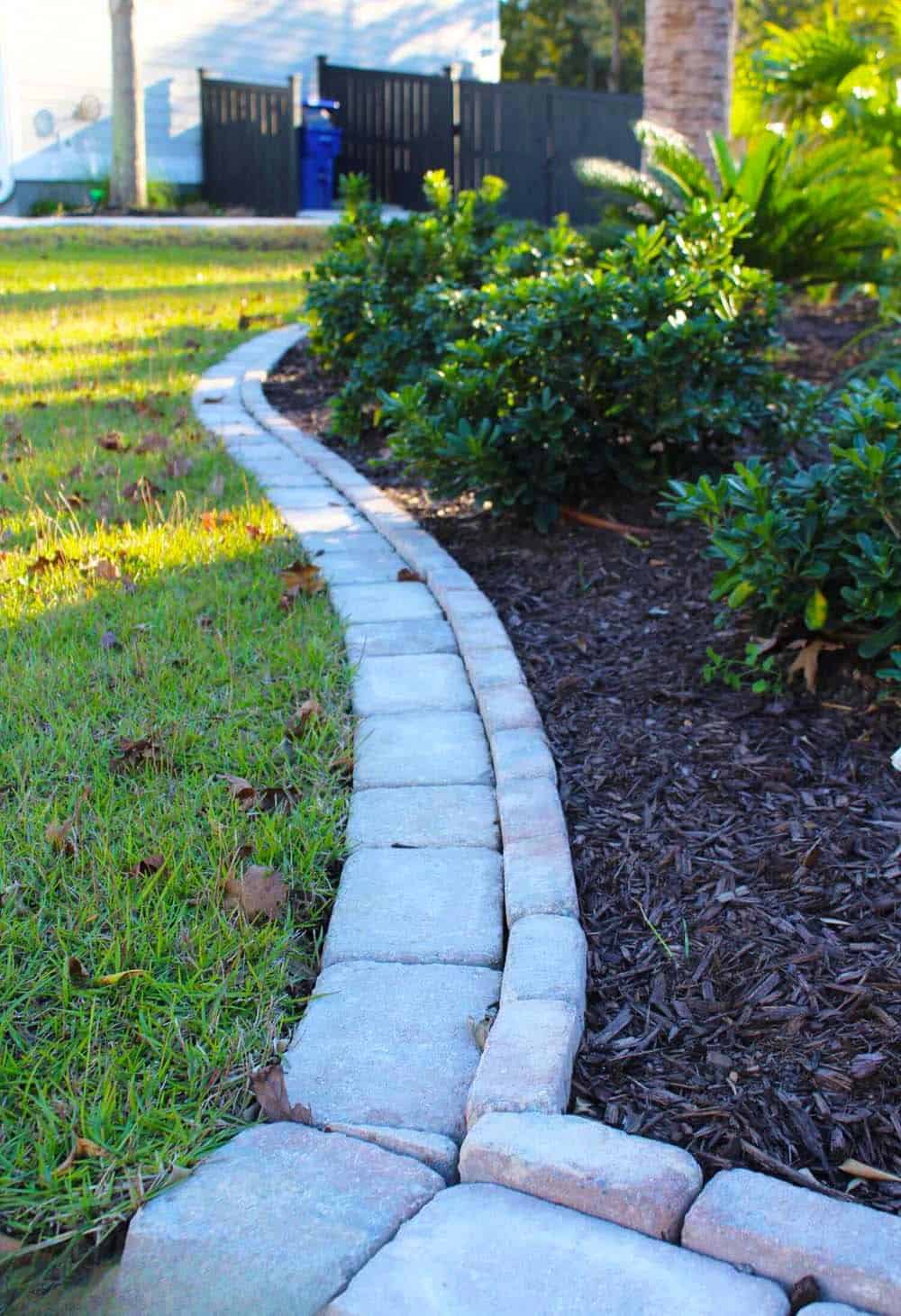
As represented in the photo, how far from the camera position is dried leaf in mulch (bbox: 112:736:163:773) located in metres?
2.52

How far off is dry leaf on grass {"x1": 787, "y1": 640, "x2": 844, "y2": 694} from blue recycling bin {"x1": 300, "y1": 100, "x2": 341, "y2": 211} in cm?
1718

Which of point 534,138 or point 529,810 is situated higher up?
point 534,138

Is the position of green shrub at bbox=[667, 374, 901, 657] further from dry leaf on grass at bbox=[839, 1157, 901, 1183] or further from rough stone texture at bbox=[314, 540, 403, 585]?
dry leaf on grass at bbox=[839, 1157, 901, 1183]

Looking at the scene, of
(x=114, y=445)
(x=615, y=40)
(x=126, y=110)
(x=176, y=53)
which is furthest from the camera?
(x=615, y=40)

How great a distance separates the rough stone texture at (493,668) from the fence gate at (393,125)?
16.7m

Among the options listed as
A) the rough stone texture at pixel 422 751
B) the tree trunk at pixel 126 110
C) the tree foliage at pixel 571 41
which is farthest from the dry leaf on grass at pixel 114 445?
the tree foliage at pixel 571 41

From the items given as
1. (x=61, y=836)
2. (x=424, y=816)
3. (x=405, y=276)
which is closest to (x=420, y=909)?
(x=424, y=816)

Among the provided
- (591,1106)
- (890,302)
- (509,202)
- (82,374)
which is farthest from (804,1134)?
(509,202)

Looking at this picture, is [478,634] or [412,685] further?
[478,634]

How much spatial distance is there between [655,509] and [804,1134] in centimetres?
300

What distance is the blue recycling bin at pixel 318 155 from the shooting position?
59.6ft

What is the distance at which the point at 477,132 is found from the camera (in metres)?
18.2

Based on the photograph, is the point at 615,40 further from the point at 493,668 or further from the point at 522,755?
the point at 522,755

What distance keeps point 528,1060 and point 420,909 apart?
45cm
